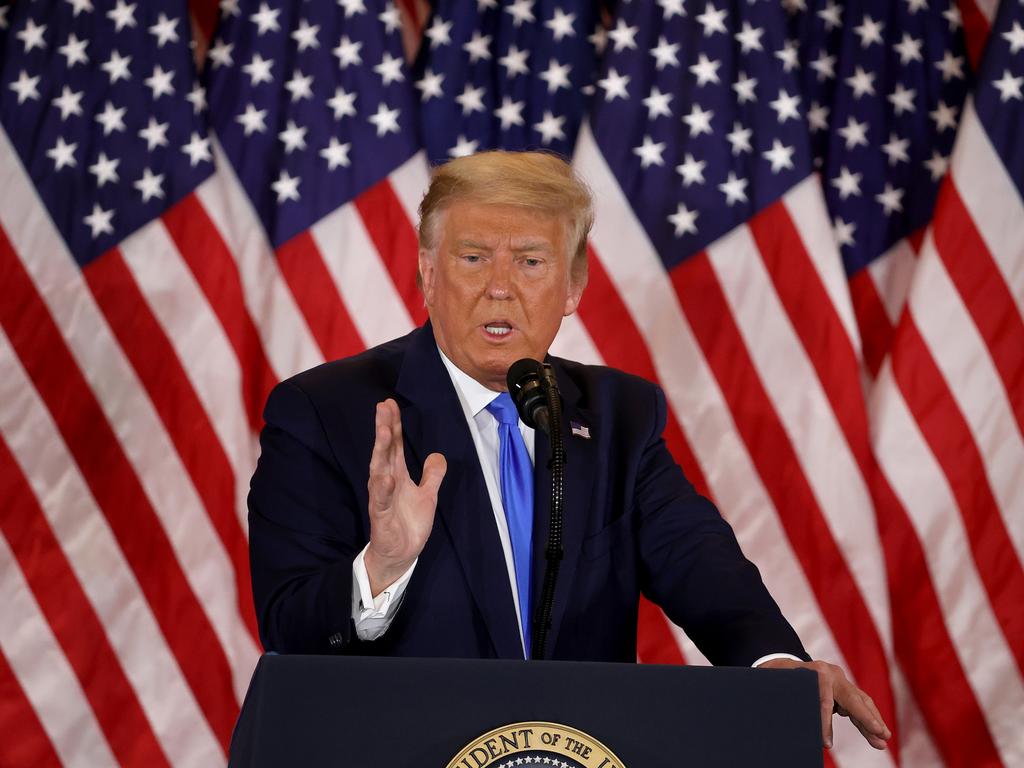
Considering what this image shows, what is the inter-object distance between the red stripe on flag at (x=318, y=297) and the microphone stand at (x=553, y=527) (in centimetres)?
242

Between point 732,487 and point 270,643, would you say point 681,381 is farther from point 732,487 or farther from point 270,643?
point 270,643

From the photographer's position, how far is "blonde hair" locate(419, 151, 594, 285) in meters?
2.40

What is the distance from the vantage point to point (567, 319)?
4.18 meters

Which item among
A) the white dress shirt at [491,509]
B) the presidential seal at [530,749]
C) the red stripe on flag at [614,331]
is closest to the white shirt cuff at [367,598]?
the white dress shirt at [491,509]

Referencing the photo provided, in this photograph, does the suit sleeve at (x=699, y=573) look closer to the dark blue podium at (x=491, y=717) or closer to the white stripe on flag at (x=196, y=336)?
the dark blue podium at (x=491, y=717)

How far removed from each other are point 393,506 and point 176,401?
2563 mm

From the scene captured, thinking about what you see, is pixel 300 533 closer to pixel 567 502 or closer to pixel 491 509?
pixel 491 509

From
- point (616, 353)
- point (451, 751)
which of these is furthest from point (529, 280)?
point (616, 353)

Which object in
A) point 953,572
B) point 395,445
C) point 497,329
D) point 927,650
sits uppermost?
point 497,329

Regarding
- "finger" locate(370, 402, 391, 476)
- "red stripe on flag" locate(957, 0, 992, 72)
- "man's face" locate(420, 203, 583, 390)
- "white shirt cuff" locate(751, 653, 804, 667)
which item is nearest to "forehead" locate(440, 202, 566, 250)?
"man's face" locate(420, 203, 583, 390)

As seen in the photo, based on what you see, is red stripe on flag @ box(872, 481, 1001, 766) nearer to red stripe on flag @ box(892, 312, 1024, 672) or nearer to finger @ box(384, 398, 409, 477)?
red stripe on flag @ box(892, 312, 1024, 672)

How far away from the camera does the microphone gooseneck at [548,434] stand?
1.78 m

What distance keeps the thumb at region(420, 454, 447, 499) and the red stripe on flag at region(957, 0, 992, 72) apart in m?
3.43

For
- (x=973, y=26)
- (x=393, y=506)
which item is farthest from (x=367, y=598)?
(x=973, y=26)
